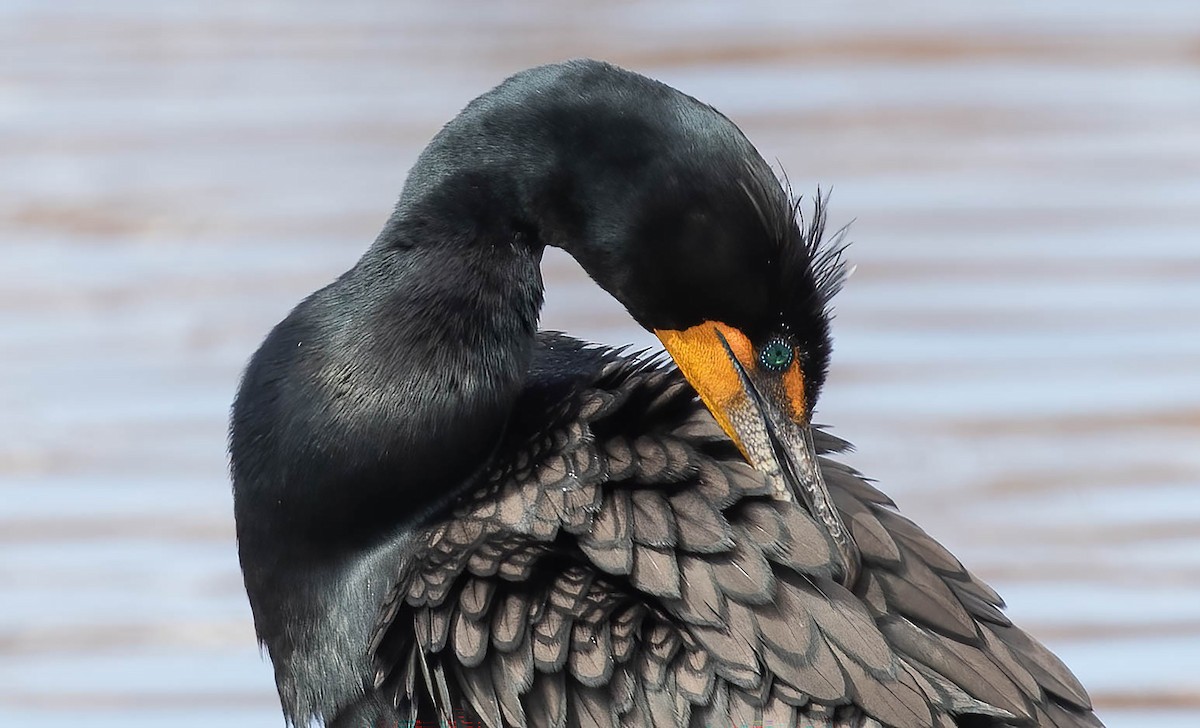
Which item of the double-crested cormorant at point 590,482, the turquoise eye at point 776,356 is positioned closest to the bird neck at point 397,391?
the double-crested cormorant at point 590,482

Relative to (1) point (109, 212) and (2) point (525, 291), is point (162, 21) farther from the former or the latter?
(2) point (525, 291)

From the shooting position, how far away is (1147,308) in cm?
633

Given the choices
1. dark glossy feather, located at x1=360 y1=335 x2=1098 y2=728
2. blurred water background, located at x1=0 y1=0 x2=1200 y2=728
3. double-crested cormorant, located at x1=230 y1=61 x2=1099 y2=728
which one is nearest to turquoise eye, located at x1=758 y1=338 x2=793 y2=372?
double-crested cormorant, located at x1=230 y1=61 x2=1099 y2=728

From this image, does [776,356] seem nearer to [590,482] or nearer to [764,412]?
[764,412]

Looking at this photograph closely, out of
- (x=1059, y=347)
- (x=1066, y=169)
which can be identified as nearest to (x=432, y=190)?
(x=1059, y=347)

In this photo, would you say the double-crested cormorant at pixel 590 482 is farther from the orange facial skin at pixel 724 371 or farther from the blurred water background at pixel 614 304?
the blurred water background at pixel 614 304

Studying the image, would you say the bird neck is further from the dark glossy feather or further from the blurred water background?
the blurred water background

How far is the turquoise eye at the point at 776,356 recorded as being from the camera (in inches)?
121

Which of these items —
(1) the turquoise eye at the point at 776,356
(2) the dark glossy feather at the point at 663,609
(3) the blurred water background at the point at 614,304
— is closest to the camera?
(2) the dark glossy feather at the point at 663,609

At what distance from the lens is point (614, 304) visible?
625cm

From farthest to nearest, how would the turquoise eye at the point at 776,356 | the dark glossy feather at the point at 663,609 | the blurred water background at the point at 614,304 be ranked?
1. the blurred water background at the point at 614,304
2. the turquoise eye at the point at 776,356
3. the dark glossy feather at the point at 663,609

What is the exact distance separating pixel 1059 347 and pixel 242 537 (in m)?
A: 3.35

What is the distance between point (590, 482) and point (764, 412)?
27 cm

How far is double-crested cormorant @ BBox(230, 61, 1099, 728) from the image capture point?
118 inches
